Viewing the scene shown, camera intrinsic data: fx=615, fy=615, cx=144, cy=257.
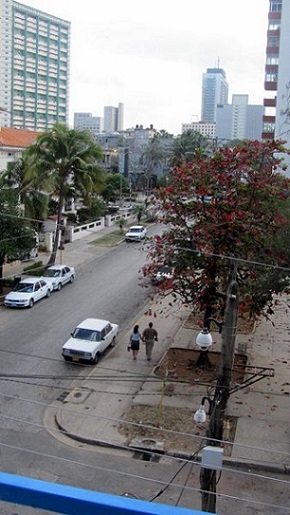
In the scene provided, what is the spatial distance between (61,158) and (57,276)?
6071 millimetres

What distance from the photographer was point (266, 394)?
16.4 meters

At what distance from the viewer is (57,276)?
29.5m

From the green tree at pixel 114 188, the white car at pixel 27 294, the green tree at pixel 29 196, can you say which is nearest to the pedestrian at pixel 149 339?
the white car at pixel 27 294

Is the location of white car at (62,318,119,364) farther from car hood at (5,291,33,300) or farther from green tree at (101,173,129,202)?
green tree at (101,173,129,202)

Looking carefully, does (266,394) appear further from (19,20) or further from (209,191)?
(19,20)

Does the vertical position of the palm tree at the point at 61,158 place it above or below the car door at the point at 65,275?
above

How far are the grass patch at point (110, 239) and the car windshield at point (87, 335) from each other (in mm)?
23914

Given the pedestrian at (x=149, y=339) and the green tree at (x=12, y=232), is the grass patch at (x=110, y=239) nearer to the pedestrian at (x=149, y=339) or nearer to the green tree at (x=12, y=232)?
the green tree at (x=12, y=232)

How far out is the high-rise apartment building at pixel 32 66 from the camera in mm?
123812

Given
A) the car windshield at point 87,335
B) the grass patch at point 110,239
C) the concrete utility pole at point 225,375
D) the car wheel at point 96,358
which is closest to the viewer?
the concrete utility pole at point 225,375

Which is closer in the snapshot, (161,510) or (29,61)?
(161,510)

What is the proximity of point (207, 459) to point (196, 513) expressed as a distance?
5128 millimetres

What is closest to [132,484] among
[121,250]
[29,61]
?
[121,250]

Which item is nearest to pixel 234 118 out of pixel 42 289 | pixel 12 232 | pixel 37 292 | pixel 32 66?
pixel 32 66
